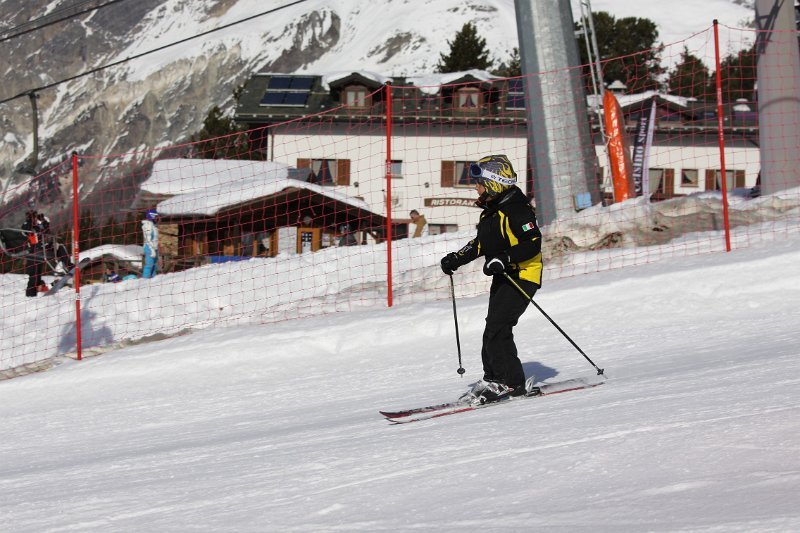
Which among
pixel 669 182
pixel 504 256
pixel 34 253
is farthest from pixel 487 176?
pixel 669 182

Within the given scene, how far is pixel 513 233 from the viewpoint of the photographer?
7.34m

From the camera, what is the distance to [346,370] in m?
10.2

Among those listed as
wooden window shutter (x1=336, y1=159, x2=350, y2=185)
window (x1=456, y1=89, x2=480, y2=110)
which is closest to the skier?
wooden window shutter (x1=336, y1=159, x2=350, y2=185)

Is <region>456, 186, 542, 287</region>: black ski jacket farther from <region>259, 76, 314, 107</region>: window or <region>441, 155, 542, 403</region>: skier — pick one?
<region>259, 76, 314, 107</region>: window

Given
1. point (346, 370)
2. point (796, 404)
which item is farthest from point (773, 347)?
point (346, 370)

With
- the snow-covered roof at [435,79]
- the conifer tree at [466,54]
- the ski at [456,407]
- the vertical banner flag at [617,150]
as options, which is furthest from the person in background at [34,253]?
the conifer tree at [466,54]

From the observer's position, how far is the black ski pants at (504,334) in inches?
290

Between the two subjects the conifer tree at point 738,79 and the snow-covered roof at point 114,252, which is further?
the conifer tree at point 738,79

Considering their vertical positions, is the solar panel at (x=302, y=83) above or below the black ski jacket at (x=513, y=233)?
above

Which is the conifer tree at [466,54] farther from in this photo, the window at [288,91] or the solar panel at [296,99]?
the solar panel at [296,99]

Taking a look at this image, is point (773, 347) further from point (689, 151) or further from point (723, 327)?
point (689, 151)

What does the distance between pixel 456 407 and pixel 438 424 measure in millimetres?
444

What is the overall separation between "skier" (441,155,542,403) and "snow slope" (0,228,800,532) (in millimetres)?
187

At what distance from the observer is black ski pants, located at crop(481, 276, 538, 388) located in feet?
24.1
